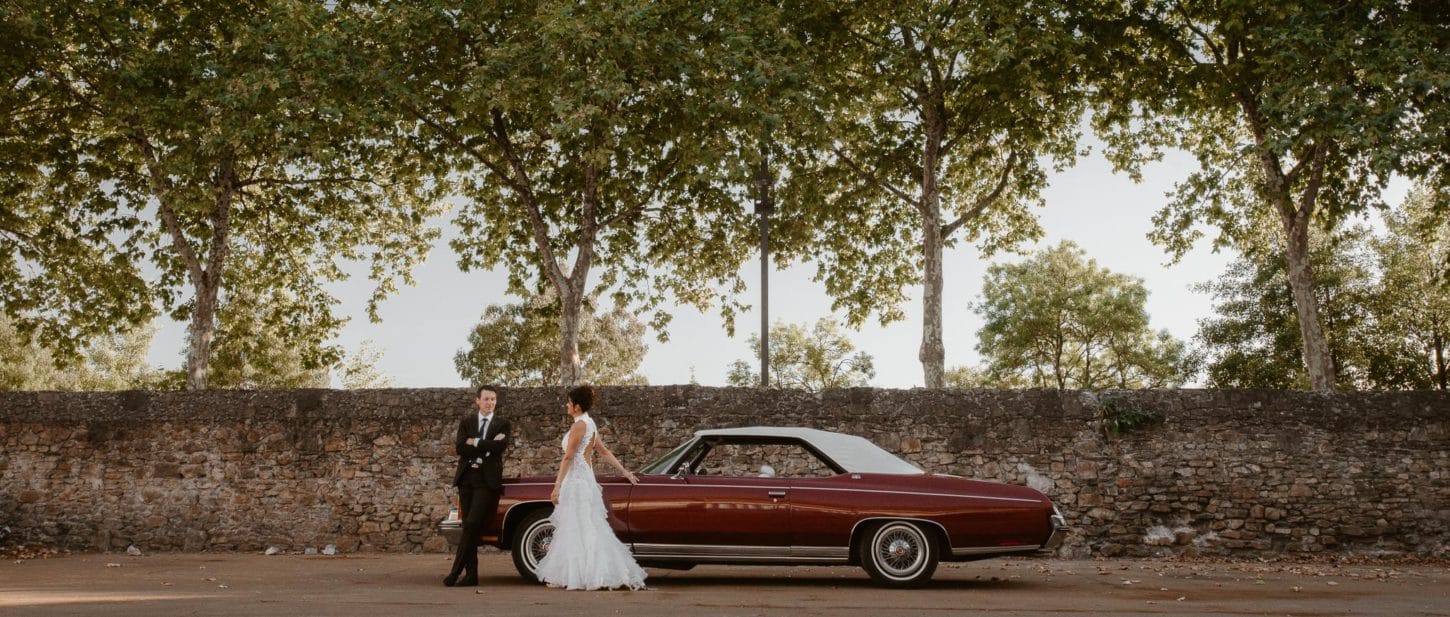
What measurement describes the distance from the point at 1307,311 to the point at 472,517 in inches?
619

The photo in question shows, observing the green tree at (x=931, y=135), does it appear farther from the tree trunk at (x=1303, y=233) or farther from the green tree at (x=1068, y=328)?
the green tree at (x=1068, y=328)

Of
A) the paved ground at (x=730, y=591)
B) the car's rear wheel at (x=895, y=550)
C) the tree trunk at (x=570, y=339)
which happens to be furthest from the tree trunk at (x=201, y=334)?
the car's rear wheel at (x=895, y=550)

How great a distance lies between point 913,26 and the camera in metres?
19.1

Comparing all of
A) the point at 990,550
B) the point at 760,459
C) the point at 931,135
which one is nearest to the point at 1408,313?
the point at 931,135

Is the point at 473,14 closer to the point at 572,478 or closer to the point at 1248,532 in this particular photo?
the point at 572,478

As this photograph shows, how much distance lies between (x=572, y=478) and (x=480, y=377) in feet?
137

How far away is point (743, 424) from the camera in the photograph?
14.4m

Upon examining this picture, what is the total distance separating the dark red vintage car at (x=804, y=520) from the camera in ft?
30.9

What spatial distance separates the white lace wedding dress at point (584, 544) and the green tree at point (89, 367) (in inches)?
1571

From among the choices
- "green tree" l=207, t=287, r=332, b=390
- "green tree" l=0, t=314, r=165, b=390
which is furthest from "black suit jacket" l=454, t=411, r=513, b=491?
"green tree" l=0, t=314, r=165, b=390

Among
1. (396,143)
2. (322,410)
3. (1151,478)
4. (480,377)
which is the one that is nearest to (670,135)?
(396,143)

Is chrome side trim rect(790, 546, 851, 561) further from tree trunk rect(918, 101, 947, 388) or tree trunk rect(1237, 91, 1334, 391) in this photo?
tree trunk rect(1237, 91, 1334, 391)

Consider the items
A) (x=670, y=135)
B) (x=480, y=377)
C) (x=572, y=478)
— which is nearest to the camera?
(x=572, y=478)

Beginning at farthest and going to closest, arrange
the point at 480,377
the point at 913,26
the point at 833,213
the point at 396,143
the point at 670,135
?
the point at 480,377 < the point at 833,213 < the point at 396,143 < the point at 670,135 < the point at 913,26
